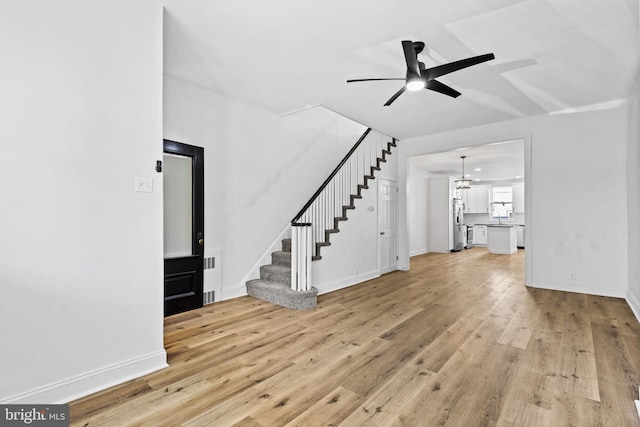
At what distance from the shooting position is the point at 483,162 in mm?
8695

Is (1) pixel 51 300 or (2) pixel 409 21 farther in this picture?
(2) pixel 409 21

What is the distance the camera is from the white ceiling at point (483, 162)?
7.13m

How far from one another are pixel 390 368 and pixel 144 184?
94.9 inches

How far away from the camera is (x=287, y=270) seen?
14.5ft

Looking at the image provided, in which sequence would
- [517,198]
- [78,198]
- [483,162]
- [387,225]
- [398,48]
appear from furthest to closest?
[517,198], [483,162], [387,225], [398,48], [78,198]

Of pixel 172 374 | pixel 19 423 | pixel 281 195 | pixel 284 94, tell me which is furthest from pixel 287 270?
pixel 19 423

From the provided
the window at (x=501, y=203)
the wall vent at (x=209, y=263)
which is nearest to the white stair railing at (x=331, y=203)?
the wall vent at (x=209, y=263)

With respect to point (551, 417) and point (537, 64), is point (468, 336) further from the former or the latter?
point (537, 64)

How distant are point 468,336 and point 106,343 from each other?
315cm

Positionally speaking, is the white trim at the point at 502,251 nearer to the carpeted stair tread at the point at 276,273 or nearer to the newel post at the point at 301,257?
the carpeted stair tread at the point at 276,273

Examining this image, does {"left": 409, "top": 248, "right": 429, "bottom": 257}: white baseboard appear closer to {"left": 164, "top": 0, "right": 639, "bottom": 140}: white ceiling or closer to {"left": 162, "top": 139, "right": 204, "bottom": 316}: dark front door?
{"left": 164, "top": 0, "right": 639, "bottom": 140}: white ceiling

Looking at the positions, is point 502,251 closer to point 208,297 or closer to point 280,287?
point 280,287

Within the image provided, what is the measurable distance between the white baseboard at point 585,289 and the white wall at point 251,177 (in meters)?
2.82

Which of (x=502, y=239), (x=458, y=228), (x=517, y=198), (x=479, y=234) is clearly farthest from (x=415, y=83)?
(x=517, y=198)
